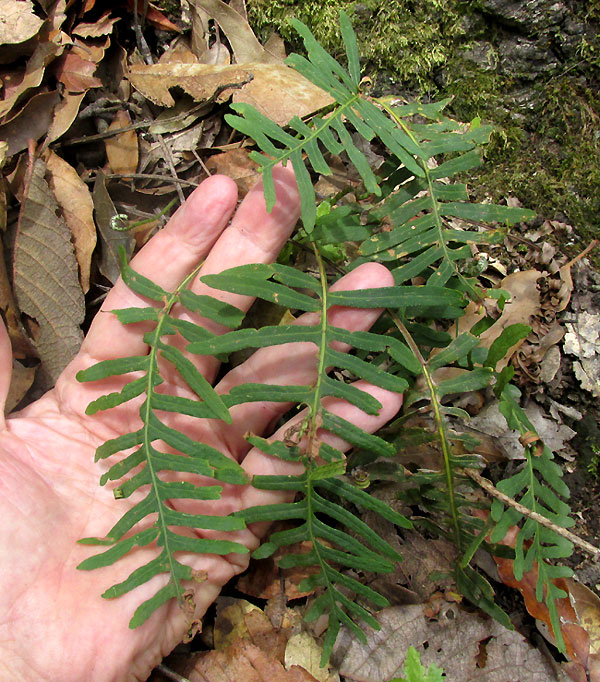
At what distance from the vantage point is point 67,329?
9.46 feet

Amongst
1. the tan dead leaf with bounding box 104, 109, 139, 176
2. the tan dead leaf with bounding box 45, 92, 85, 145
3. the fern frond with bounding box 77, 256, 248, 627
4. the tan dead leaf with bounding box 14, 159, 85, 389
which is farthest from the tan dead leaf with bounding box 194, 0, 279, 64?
the fern frond with bounding box 77, 256, 248, 627

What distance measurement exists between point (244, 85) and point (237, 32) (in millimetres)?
354

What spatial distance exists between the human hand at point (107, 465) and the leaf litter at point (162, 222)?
352 millimetres

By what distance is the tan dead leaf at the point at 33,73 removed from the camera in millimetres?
3021

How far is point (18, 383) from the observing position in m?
2.89

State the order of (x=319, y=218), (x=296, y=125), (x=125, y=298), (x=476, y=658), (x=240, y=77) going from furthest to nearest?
(x=240, y=77)
(x=476, y=658)
(x=125, y=298)
(x=319, y=218)
(x=296, y=125)

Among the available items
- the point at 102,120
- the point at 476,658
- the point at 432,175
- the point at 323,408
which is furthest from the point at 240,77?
the point at 476,658

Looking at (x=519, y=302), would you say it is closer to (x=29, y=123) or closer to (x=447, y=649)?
(x=447, y=649)

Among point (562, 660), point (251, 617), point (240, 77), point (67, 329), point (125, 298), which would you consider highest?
point (240, 77)

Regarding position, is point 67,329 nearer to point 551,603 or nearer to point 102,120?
point 102,120

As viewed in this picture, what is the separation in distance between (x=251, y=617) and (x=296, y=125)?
2272 millimetres

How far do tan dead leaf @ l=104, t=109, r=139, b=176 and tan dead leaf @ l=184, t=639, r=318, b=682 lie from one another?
250 centimetres

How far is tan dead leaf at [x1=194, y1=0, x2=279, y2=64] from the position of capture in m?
3.14

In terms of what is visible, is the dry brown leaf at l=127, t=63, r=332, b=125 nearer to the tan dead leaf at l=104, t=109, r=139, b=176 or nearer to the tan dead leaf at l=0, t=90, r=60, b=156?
the tan dead leaf at l=104, t=109, r=139, b=176
